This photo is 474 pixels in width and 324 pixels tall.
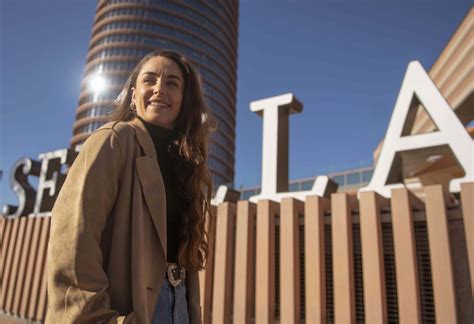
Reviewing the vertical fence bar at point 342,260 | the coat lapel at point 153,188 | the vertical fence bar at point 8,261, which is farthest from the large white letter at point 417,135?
the vertical fence bar at point 8,261

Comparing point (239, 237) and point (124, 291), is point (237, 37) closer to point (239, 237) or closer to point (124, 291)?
point (239, 237)

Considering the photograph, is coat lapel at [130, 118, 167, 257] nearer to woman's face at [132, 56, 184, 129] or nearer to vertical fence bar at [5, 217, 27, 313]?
woman's face at [132, 56, 184, 129]

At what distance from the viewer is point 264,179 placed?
8836 millimetres

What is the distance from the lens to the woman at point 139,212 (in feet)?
4.05

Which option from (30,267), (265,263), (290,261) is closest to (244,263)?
(265,263)

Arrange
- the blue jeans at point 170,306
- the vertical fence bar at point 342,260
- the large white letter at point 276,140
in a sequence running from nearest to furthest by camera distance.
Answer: the blue jeans at point 170,306
the vertical fence bar at point 342,260
the large white letter at point 276,140

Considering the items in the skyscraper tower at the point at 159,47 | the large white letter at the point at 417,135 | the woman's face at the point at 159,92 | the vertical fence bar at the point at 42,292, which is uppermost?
the skyscraper tower at the point at 159,47

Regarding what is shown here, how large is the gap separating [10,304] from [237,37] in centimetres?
6484

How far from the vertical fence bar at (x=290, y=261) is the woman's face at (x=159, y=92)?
6010mm

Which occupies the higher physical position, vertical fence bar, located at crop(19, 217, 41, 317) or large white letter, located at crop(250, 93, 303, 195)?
large white letter, located at crop(250, 93, 303, 195)

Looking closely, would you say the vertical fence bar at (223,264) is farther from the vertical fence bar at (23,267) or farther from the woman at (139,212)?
the vertical fence bar at (23,267)

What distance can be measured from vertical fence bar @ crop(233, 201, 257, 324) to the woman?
615cm

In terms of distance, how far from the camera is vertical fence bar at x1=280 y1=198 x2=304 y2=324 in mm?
7004

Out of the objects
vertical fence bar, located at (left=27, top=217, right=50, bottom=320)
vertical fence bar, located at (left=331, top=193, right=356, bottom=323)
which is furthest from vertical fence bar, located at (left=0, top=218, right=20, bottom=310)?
vertical fence bar, located at (left=331, top=193, right=356, bottom=323)
